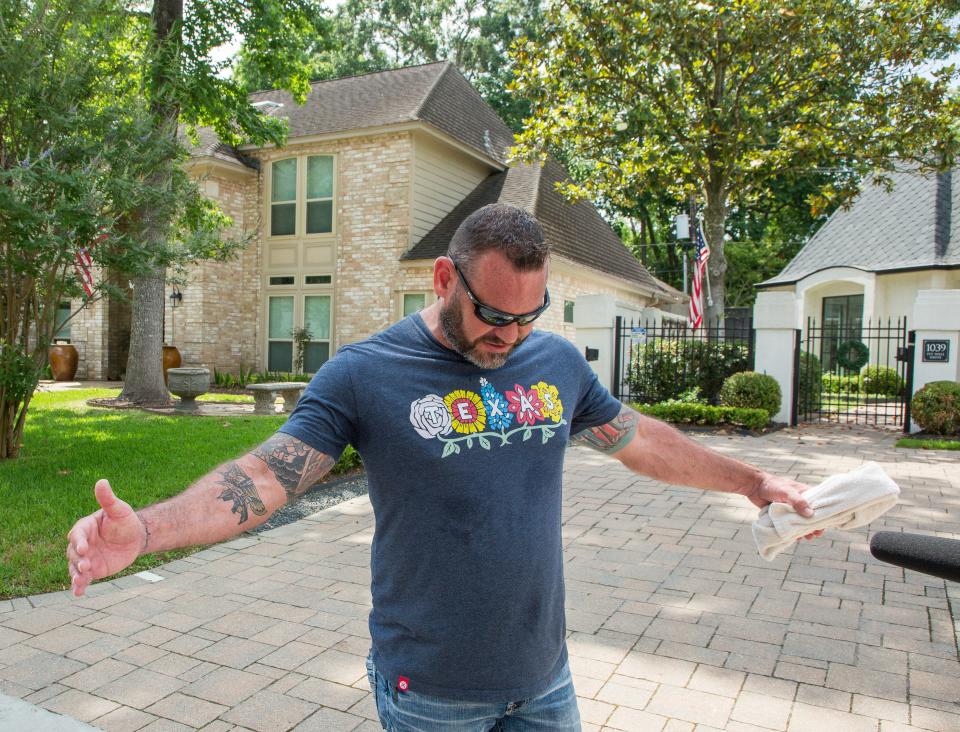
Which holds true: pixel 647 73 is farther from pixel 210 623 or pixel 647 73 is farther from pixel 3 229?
pixel 210 623

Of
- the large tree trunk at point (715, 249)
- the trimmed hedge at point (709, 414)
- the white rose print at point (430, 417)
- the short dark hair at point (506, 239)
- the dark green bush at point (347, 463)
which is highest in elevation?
the large tree trunk at point (715, 249)

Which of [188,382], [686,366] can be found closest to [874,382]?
[686,366]

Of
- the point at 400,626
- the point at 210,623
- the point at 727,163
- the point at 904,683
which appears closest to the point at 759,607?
the point at 904,683

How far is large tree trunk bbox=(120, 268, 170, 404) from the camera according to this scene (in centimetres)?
1488

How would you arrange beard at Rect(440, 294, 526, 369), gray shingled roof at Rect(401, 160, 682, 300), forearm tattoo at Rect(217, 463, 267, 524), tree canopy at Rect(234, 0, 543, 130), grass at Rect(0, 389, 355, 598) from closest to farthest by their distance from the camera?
forearm tattoo at Rect(217, 463, 267, 524) < beard at Rect(440, 294, 526, 369) < grass at Rect(0, 389, 355, 598) < gray shingled roof at Rect(401, 160, 682, 300) < tree canopy at Rect(234, 0, 543, 130)

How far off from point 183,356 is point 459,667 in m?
19.8

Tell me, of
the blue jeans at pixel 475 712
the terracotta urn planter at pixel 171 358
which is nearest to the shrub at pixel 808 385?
the blue jeans at pixel 475 712

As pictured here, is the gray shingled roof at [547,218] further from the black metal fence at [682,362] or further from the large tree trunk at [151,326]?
the large tree trunk at [151,326]

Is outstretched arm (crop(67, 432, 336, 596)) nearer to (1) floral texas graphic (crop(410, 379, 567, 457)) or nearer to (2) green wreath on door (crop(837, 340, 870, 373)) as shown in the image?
(1) floral texas graphic (crop(410, 379, 567, 457))

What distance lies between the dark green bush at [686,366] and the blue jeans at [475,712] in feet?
43.2

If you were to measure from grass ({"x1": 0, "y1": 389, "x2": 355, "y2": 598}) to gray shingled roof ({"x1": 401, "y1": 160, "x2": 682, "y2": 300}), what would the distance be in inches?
315

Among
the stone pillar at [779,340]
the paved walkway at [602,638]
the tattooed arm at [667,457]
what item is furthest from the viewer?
the stone pillar at [779,340]

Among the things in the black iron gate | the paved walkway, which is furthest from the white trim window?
the paved walkway

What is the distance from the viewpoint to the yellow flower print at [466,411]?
6.05 feet
